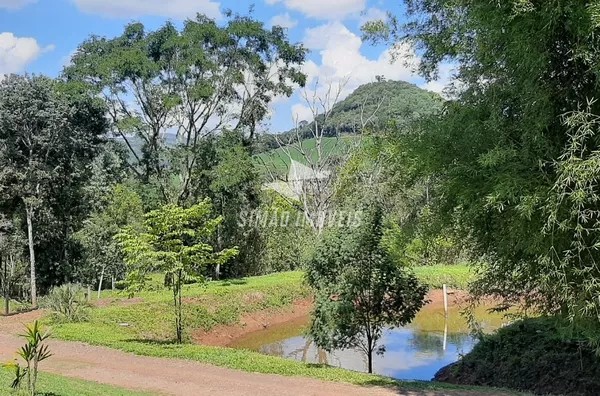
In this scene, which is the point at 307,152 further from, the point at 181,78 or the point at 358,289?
the point at 358,289

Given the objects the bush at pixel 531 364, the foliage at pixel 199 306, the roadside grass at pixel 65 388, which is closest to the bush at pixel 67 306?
the foliage at pixel 199 306

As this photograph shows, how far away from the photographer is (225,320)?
74.9 ft

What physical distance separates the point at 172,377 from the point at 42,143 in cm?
1530

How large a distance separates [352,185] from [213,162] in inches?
335

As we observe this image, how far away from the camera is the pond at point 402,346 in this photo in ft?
57.8

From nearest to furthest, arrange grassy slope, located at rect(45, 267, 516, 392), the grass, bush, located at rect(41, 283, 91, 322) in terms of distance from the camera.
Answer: grassy slope, located at rect(45, 267, 516, 392)
bush, located at rect(41, 283, 91, 322)
the grass

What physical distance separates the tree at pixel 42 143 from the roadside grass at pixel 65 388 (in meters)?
14.5

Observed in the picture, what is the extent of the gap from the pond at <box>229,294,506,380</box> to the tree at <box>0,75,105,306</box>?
1051 cm

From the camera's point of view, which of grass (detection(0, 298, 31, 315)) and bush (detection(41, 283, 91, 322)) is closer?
bush (detection(41, 283, 91, 322))

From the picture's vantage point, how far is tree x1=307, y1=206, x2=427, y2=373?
1382cm

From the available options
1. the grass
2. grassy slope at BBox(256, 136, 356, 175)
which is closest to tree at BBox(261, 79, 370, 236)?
grassy slope at BBox(256, 136, 356, 175)

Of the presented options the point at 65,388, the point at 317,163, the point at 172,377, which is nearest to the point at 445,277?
the point at 317,163

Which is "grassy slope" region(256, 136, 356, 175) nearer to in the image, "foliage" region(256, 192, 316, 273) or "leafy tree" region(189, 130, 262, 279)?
"leafy tree" region(189, 130, 262, 279)

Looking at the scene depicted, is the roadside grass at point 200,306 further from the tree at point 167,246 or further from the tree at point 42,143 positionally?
the tree at point 42,143
